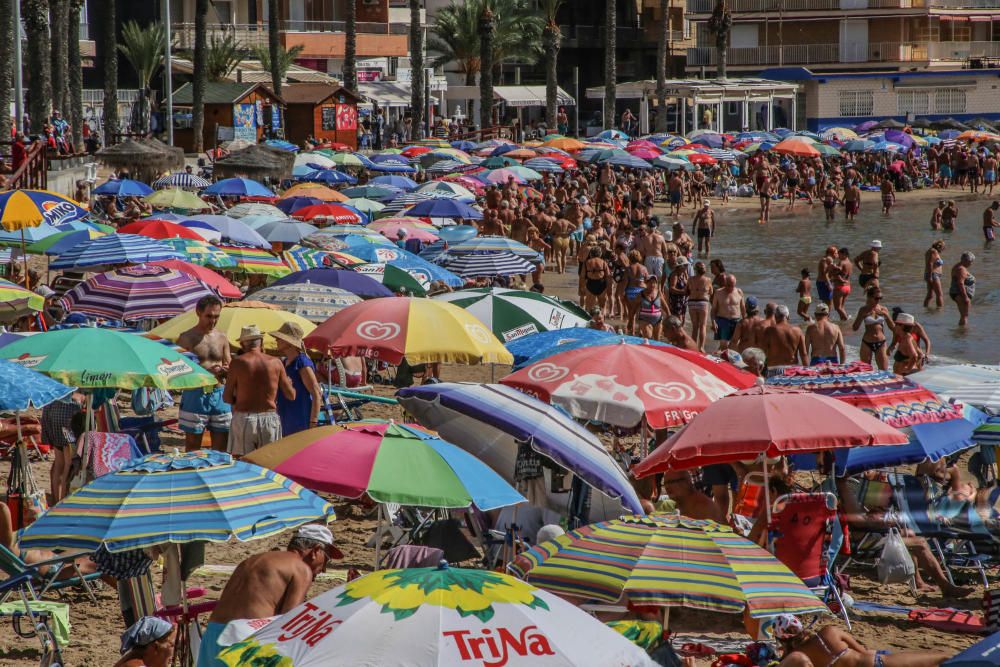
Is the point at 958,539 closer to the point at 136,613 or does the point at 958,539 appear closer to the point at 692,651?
the point at 692,651

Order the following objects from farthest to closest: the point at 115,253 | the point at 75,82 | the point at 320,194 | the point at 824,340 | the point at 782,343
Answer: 1. the point at 75,82
2. the point at 320,194
3. the point at 824,340
4. the point at 782,343
5. the point at 115,253

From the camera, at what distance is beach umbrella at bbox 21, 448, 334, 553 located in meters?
6.00

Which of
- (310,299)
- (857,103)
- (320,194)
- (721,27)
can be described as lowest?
(310,299)

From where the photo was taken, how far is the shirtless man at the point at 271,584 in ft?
19.5

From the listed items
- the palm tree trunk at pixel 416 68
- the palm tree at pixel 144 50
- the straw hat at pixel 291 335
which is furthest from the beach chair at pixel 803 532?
the palm tree at pixel 144 50

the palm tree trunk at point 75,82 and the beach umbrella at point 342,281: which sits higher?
the palm tree trunk at point 75,82

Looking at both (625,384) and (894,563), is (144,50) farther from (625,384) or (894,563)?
(894,563)

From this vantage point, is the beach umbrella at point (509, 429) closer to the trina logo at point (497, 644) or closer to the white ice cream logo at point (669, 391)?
the white ice cream logo at point (669, 391)

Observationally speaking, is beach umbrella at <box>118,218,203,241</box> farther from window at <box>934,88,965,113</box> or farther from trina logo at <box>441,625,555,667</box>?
window at <box>934,88,965,113</box>

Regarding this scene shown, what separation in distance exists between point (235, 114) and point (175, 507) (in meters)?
36.3

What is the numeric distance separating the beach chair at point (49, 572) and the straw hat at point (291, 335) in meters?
2.64

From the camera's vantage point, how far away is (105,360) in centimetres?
864

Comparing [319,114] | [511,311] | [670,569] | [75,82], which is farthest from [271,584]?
[319,114]

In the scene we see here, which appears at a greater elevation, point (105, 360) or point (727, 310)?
point (105, 360)
